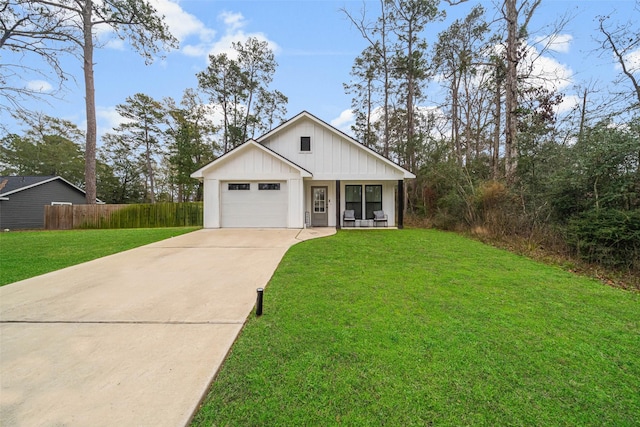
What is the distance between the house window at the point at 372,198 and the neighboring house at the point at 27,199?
2242 cm

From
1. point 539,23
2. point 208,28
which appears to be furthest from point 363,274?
point 208,28

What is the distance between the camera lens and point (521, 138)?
938 cm

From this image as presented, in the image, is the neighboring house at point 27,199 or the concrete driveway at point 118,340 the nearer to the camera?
the concrete driveway at point 118,340

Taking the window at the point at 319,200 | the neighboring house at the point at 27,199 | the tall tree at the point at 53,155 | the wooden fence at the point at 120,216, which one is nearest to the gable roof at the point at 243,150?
the window at the point at 319,200

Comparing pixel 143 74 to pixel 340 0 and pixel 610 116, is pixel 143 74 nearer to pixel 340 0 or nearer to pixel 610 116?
pixel 340 0

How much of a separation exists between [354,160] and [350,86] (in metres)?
11.8

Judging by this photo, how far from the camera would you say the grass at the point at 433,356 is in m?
1.84

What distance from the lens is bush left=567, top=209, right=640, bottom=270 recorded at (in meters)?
5.47

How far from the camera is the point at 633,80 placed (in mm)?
8023

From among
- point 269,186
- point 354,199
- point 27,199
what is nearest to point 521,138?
point 354,199

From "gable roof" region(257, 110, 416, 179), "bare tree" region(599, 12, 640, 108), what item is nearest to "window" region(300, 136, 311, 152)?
"gable roof" region(257, 110, 416, 179)

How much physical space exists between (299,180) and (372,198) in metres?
4.13

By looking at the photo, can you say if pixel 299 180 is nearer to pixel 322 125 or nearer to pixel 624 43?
pixel 322 125

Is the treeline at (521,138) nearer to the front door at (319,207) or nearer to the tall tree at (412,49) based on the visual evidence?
the tall tree at (412,49)
